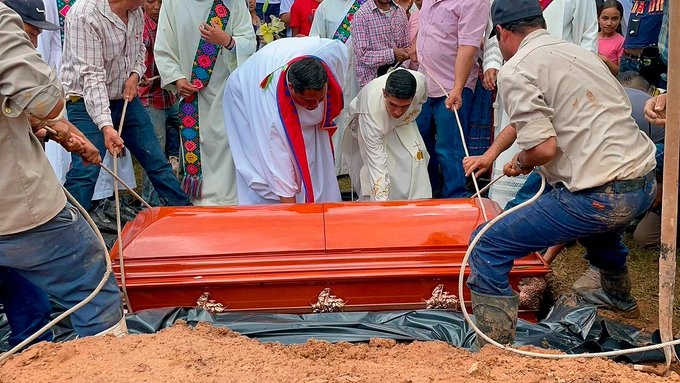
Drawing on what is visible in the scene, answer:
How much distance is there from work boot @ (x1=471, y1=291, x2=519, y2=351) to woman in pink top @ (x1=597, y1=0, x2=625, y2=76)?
114 inches

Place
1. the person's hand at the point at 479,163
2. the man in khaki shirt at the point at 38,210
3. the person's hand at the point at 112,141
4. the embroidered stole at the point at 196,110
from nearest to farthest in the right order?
the man in khaki shirt at the point at 38,210 → the person's hand at the point at 479,163 → the person's hand at the point at 112,141 → the embroidered stole at the point at 196,110

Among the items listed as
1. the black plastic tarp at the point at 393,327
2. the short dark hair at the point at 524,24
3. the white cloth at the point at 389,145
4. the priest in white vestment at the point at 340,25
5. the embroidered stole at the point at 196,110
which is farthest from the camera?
the priest in white vestment at the point at 340,25

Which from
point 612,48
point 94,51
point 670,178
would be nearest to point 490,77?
point 612,48

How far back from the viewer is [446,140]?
4496mm

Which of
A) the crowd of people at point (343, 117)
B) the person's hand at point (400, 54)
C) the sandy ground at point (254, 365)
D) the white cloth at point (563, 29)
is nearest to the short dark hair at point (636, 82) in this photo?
the crowd of people at point (343, 117)

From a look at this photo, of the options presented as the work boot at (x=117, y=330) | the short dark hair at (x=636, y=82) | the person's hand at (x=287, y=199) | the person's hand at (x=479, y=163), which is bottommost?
the person's hand at (x=287, y=199)

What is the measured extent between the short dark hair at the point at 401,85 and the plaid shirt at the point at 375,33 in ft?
3.57

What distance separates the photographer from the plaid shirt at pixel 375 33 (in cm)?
495

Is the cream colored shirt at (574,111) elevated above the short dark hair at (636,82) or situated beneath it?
elevated above

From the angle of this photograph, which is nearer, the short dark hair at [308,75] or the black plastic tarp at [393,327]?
the black plastic tarp at [393,327]

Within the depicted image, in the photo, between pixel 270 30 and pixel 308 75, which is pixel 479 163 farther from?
pixel 270 30

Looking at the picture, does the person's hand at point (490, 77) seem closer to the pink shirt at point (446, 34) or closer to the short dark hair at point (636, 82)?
the pink shirt at point (446, 34)

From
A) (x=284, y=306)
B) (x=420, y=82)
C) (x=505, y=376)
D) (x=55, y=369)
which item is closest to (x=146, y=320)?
(x=284, y=306)

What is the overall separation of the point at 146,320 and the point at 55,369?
2.75ft
